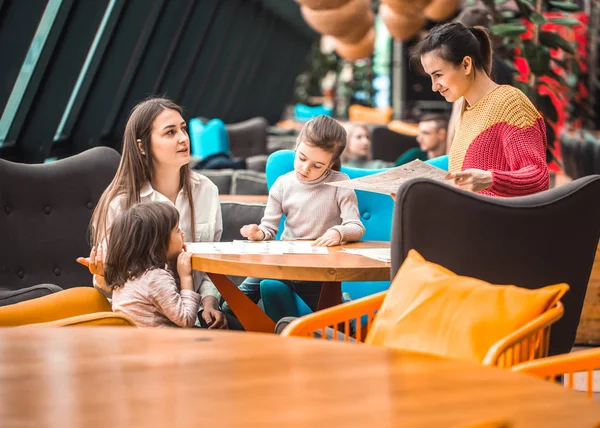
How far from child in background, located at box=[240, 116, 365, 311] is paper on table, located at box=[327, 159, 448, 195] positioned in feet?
1.49

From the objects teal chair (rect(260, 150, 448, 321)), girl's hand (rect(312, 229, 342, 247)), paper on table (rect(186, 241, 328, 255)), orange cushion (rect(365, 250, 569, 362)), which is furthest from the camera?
teal chair (rect(260, 150, 448, 321))

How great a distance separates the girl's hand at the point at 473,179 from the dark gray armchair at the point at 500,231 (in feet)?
1.06

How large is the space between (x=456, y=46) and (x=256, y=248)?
96 cm

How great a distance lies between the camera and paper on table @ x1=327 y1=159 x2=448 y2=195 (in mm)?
3096

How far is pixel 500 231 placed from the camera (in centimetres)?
271

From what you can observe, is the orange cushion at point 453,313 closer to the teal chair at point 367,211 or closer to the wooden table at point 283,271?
the wooden table at point 283,271

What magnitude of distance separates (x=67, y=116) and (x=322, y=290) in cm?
535

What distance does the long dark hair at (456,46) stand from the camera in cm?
341

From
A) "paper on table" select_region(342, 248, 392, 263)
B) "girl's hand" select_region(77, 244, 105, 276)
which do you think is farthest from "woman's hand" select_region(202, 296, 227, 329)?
"paper on table" select_region(342, 248, 392, 263)

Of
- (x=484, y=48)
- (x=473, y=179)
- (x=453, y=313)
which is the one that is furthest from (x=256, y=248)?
(x=453, y=313)

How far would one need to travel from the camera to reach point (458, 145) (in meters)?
3.54

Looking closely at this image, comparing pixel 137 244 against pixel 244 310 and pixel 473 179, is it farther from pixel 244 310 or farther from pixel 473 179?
pixel 473 179

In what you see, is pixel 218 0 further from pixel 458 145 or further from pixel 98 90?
pixel 458 145

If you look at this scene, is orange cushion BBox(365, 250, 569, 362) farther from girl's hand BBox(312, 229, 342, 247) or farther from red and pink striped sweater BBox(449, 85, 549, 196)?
girl's hand BBox(312, 229, 342, 247)
